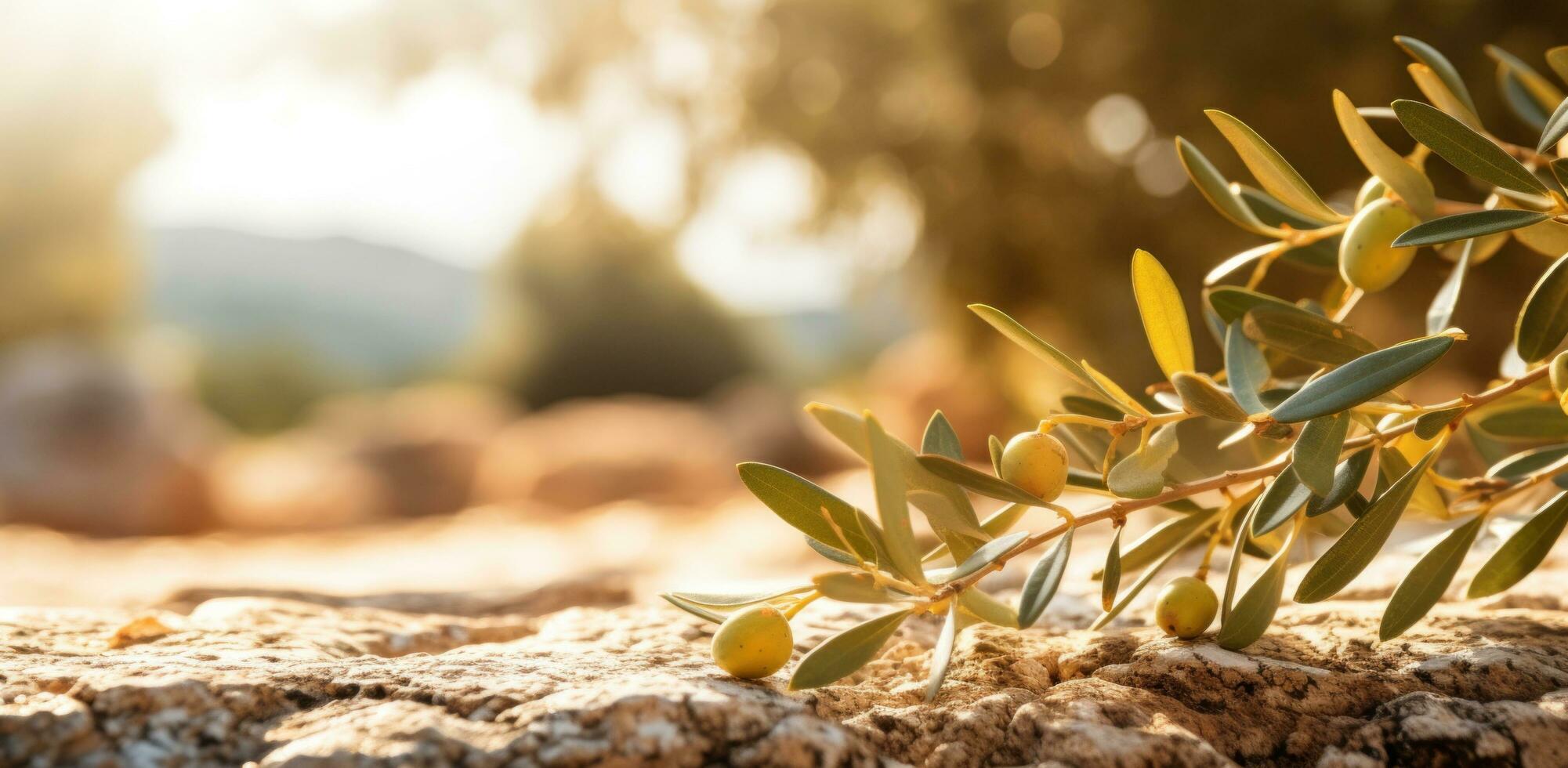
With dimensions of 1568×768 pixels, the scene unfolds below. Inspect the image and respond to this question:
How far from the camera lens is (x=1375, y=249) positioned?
0.57m

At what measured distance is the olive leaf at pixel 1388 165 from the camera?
0.58 m

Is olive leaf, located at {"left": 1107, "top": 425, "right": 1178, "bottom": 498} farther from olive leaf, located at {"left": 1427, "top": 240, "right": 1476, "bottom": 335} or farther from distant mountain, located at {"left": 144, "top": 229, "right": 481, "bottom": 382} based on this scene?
distant mountain, located at {"left": 144, "top": 229, "right": 481, "bottom": 382}

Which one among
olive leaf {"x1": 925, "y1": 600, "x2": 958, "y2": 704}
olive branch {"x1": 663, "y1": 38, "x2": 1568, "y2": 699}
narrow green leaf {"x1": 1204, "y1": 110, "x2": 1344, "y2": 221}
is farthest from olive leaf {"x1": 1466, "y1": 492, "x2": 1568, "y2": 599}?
olive leaf {"x1": 925, "y1": 600, "x2": 958, "y2": 704}

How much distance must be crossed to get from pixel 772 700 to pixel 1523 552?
17.7 inches

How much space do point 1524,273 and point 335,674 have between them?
2828 mm

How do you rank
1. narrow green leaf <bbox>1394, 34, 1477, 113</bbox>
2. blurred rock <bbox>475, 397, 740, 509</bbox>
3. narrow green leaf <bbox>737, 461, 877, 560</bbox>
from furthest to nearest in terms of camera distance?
blurred rock <bbox>475, 397, 740, 509</bbox>, narrow green leaf <bbox>1394, 34, 1477, 113</bbox>, narrow green leaf <bbox>737, 461, 877, 560</bbox>

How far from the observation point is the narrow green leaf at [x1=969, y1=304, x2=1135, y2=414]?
0.54 m

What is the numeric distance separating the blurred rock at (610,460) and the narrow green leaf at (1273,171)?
5204 millimetres

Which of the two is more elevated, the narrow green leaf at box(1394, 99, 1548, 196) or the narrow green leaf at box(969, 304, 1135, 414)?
the narrow green leaf at box(1394, 99, 1548, 196)

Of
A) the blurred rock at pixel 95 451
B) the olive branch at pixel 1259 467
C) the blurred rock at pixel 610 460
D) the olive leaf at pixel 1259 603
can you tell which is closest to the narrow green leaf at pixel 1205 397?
the olive branch at pixel 1259 467

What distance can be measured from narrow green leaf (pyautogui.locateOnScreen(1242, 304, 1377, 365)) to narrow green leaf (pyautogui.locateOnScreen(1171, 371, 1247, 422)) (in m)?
0.08

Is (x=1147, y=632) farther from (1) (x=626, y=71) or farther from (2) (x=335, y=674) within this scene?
(1) (x=626, y=71)

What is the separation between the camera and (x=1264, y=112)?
264 centimetres

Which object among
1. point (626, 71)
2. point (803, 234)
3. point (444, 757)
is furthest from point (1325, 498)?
point (626, 71)
